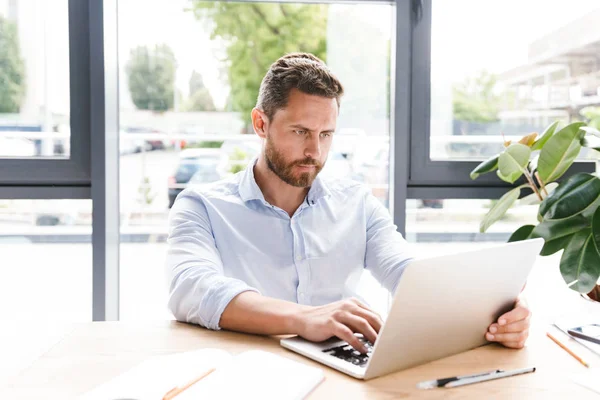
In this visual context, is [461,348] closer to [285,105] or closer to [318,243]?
[318,243]

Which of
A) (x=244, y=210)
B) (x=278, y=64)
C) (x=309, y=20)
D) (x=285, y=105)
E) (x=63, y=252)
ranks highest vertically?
(x=309, y=20)

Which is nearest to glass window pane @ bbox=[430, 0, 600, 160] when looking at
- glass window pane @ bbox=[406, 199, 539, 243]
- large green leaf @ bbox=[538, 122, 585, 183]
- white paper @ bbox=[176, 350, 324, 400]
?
glass window pane @ bbox=[406, 199, 539, 243]

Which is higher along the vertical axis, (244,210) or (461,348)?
(244,210)

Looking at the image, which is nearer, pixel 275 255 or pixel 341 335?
pixel 341 335

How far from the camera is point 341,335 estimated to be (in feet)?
3.33

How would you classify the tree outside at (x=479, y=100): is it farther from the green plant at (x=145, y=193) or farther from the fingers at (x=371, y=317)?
the fingers at (x=371, y=317)

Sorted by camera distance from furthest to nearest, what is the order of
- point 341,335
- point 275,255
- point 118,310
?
point 118,310 → point 275,255 → point 341,335

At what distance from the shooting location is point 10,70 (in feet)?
7.14

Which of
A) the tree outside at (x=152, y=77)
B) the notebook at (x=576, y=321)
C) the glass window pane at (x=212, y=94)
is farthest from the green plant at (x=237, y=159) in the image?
the notebook at (x=576, y=321)

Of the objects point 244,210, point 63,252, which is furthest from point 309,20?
point 63,252

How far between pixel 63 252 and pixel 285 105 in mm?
1238

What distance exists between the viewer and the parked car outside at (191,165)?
2.38m

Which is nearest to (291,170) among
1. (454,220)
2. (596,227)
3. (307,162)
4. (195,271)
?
(307,162)

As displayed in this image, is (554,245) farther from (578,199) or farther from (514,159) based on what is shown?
(514,159)
